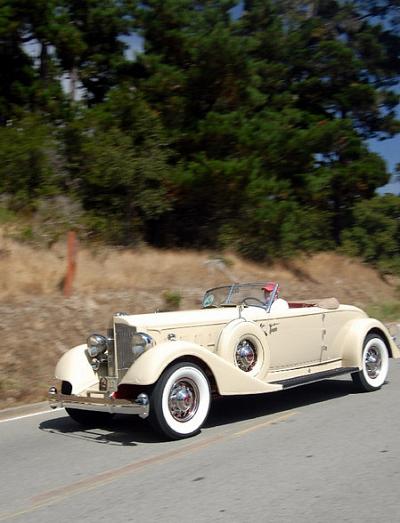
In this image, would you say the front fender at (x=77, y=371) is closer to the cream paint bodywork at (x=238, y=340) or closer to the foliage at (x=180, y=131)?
the cream paint bodywork at (x=238, y=340)

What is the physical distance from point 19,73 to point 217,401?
1570 centimetres

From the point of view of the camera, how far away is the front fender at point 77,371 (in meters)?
7.54

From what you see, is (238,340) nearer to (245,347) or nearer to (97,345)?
(245,347)

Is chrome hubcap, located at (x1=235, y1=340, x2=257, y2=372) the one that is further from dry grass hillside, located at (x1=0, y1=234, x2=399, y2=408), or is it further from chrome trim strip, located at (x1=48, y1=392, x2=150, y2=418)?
dry grass hillside, located at (x1=0, y1=234, x2=399, y2=408)

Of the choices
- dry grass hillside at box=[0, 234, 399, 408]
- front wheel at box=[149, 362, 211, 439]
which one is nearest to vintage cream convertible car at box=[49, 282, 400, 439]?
front wheel at box=[149, 362, 211, 439]

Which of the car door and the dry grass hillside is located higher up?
the dry grass hillside

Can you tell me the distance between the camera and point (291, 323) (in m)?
8.42

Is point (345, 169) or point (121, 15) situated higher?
point (121, 15)

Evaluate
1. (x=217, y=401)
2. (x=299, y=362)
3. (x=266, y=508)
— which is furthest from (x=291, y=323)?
(x=266, y=508)

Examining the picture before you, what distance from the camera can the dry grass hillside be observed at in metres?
11.1

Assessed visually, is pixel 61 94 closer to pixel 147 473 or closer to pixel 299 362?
pixel 299 362

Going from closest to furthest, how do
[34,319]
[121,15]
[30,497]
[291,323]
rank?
[30,497] → [291,323] → [34,319] → [121,15]

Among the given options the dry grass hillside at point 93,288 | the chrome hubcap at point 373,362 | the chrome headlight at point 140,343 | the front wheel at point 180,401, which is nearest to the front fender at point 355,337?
the chrome hubcap at point 373,362

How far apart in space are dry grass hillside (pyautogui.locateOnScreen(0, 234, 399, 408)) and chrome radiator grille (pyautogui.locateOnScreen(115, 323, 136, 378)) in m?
2.83
